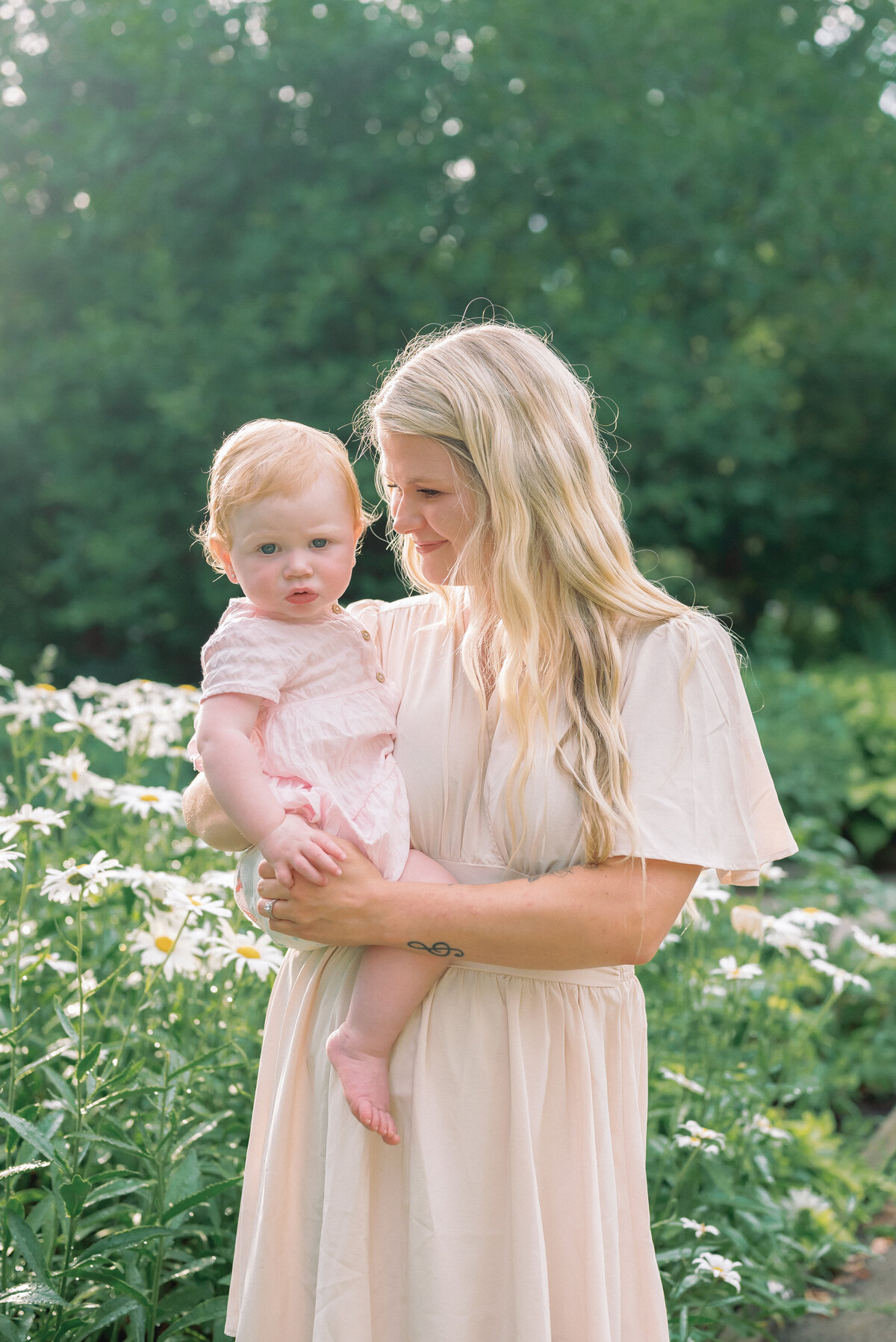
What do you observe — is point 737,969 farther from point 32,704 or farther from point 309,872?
point 32,704

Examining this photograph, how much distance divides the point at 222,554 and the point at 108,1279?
1169mm

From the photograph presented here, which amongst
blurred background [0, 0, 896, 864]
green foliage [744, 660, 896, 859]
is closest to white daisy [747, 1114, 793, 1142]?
green foliage [744, 660, 896, 859]

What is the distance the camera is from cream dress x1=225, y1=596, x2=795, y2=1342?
157cm

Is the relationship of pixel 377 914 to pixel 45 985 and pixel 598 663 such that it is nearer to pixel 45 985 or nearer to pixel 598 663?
pixel 598 663

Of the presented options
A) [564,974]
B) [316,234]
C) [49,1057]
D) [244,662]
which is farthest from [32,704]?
[316,234]

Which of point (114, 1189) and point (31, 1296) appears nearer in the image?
point (31, 1296)

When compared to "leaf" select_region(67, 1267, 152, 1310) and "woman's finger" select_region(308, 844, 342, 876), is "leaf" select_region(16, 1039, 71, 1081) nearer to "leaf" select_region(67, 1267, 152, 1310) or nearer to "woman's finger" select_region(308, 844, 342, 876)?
"leaf" select_region(67, 1267, 152, 1310)

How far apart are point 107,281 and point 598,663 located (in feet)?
27.8

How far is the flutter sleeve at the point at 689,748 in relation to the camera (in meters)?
1.54

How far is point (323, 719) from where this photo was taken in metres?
1.70

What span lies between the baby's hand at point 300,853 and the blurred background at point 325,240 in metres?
6.59

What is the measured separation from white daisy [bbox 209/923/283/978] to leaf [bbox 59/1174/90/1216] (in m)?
0.48

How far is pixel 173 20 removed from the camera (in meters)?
8.91

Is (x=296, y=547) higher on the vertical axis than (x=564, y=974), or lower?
higher
